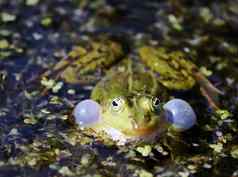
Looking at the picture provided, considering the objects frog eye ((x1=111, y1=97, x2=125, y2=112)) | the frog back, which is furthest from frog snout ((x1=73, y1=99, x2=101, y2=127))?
the frog back

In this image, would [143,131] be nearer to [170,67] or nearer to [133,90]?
[133,90]

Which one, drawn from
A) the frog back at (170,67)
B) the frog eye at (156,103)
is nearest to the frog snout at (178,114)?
the frog eye at (156,103)

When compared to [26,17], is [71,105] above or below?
below

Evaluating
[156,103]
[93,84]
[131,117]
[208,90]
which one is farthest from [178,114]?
[93,84]

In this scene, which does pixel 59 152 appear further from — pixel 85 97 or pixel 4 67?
pixel 4 67

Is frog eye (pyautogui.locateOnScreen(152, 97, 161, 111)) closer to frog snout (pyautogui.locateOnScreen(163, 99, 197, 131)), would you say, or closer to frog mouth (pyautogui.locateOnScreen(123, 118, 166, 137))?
frog mouth (pyautogui.locateOnScreen(123, 118, 166, 137))

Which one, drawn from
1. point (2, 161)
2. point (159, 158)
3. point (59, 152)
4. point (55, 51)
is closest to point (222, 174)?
point (159, 158)

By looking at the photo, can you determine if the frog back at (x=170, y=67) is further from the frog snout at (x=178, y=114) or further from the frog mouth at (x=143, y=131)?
the frog mouth at (x=143, y=131)
